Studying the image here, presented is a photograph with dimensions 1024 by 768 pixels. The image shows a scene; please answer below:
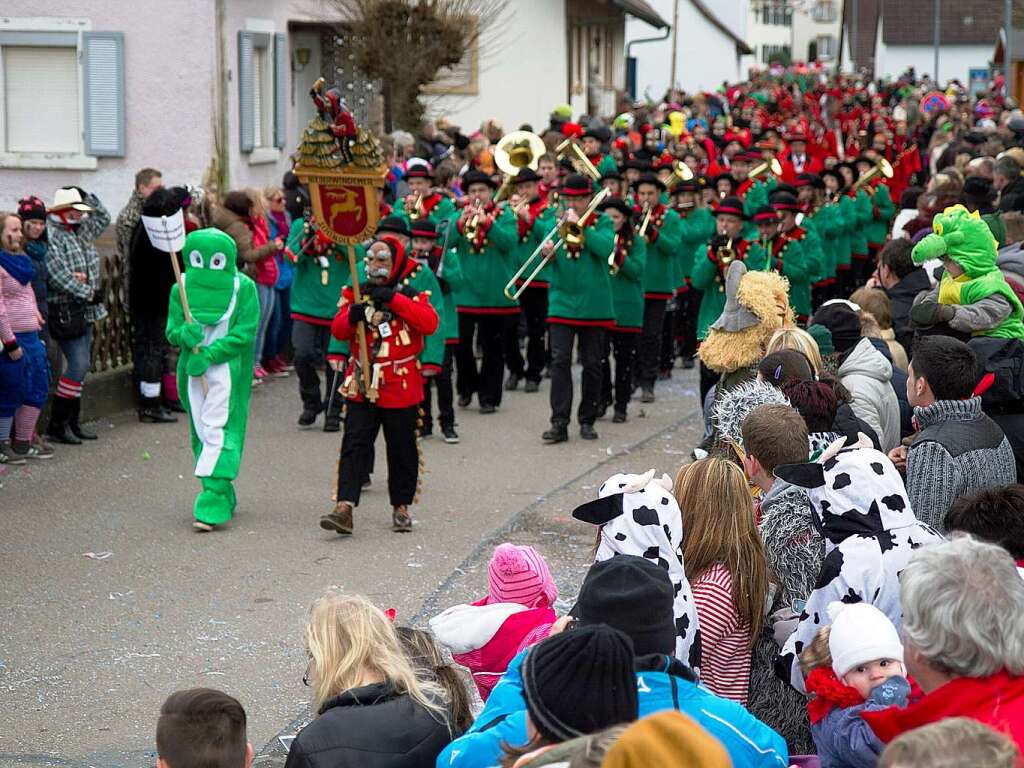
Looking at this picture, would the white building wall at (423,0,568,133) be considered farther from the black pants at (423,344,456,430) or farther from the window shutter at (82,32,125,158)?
the black pants at (423,344,456,430)

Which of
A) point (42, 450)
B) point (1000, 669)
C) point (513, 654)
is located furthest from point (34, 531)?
point (1000, 669)

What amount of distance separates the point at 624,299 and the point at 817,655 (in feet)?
27.6

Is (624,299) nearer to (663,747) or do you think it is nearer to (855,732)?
(855,732)

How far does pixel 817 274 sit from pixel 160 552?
257 inches

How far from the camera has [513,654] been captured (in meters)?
4.58

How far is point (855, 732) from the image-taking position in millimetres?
3764

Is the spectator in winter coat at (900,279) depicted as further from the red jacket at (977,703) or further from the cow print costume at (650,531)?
the red jacket at (977,703)

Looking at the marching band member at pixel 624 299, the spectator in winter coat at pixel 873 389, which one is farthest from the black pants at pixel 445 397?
the spectator in winter coat at pixel 873 389

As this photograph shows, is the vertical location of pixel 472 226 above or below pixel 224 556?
above

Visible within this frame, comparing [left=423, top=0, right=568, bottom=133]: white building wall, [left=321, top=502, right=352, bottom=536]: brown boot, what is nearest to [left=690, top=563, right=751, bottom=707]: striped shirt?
[left=321, top=502, right=352, bottom=536]: brown boot

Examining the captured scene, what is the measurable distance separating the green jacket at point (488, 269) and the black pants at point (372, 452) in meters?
3.77

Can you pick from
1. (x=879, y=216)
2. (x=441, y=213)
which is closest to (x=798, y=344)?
(x=441, y=213)

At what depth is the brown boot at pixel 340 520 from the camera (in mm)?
8648

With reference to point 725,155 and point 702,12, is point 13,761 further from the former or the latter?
point 702,12
